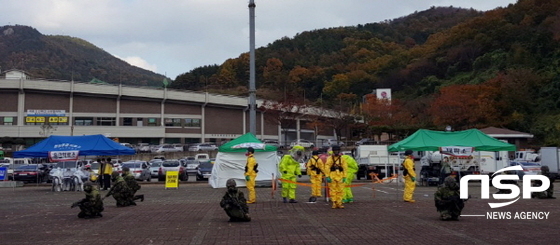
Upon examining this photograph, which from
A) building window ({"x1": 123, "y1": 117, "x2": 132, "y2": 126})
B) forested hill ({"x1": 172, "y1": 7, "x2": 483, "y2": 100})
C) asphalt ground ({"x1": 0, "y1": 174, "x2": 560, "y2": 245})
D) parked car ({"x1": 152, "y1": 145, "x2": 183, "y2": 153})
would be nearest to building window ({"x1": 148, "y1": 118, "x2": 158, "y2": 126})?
building window ({"x1": 123, "y1": 117, "x2": 132, "y2": 126})

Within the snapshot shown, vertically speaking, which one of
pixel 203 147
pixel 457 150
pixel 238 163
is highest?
pixel 203 147

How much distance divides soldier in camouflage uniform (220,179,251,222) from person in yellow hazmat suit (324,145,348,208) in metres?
3.59

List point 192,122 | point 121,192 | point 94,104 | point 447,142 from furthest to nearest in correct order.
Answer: point 192,122 < point 94,104 < point 447,142 < point 121,192

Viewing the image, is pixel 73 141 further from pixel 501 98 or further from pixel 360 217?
pixel 501 98

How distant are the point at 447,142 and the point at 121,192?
15.4 meters

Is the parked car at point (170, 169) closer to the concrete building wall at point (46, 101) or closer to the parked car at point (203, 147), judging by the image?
the parked car at point (203, 147)

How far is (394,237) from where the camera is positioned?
10.4m

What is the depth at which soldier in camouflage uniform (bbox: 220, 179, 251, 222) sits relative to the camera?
12.9 metres

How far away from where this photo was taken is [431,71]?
94.0 m

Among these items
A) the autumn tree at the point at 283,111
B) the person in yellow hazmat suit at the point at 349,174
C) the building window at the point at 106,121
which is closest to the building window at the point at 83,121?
the building window at the point at 106,121

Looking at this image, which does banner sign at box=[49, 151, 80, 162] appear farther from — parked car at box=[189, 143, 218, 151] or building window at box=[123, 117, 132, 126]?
building window at box=[123, 117, 132, 126]

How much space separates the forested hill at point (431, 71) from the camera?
57.6m

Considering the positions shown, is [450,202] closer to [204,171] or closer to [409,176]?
[409,176]

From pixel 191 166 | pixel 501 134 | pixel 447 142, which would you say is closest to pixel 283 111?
pixel 501 134
